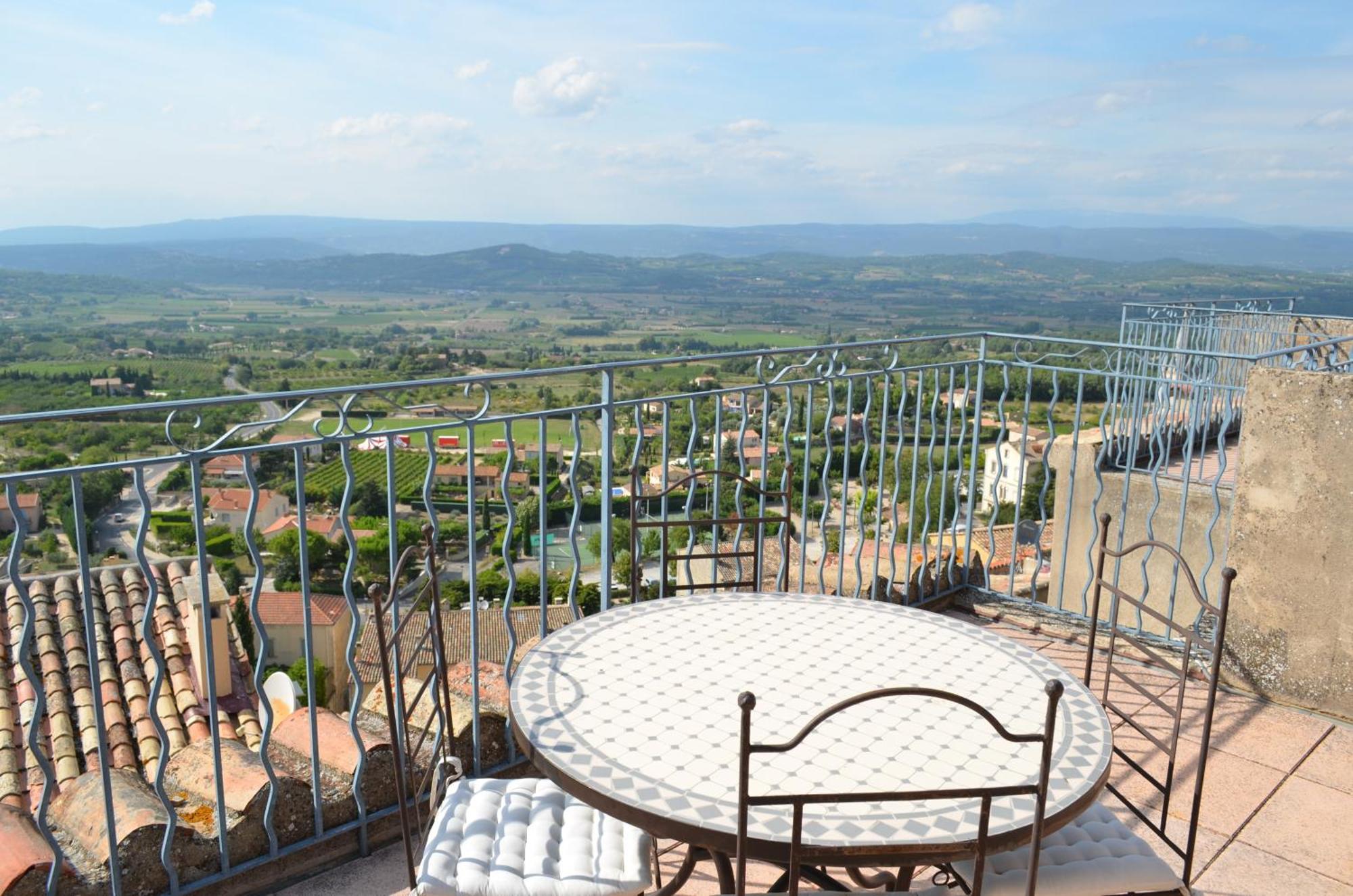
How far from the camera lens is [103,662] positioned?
3871 mm

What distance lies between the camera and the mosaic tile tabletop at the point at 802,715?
1.62m

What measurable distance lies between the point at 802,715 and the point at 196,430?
1537mm

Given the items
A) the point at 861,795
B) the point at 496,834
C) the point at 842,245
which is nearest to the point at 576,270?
the point at 842,245

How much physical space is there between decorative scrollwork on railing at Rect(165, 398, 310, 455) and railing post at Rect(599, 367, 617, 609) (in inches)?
43.7

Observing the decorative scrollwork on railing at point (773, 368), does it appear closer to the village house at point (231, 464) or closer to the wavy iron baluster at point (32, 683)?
the village house at point (231, 464)

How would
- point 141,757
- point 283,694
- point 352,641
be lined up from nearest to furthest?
1. point 352,641
2. point 141,757
3. point 283,694

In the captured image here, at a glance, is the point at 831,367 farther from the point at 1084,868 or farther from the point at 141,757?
the point at 141,757

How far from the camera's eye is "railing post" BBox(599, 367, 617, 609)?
3102 mm

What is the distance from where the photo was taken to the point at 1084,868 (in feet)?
5.87

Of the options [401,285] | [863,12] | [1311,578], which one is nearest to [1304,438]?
[1311,578]

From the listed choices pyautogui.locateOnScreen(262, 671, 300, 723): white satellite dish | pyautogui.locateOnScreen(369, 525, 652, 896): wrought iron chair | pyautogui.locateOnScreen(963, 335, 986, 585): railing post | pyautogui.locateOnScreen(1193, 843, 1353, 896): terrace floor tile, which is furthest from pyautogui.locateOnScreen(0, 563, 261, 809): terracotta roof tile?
pyautogui.locateOnScreen(963, 335, 986, 585): railing post

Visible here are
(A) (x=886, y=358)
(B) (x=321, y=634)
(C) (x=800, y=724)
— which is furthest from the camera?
(B) (x=321, y=634)

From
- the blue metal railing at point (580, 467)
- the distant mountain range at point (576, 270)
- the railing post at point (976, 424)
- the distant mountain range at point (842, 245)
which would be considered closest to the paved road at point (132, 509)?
the blue metal railing at point (580, 467)

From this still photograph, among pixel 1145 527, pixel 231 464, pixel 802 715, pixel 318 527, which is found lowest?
pixel 318 527
